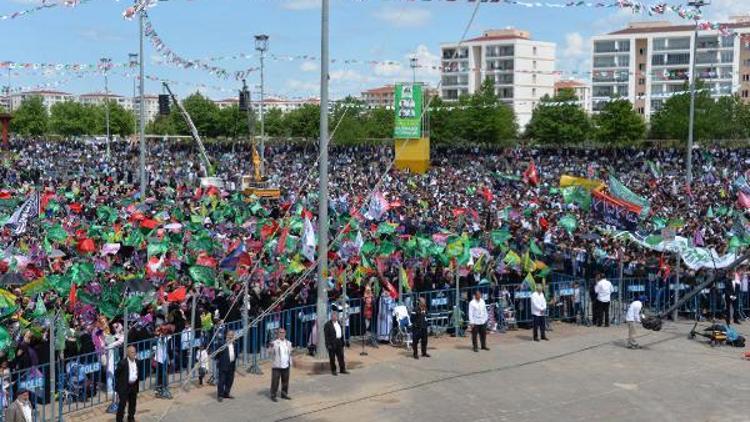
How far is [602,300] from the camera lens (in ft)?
67.8

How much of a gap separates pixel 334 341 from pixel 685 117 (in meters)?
51.7

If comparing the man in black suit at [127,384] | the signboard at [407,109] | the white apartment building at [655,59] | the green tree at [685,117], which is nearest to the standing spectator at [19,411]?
the man in black suit at [127,384]

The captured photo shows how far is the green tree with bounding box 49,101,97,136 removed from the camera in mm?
103812

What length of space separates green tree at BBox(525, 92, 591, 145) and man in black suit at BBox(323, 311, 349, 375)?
5611 centimetres

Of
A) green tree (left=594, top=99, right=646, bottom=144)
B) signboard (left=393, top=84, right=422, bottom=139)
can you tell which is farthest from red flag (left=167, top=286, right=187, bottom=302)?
green tree (left=594, top=99, right=646, bottom=144)

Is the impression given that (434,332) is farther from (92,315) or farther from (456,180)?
(456,180)

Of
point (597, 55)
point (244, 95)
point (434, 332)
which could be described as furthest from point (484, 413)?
point (597, 55)

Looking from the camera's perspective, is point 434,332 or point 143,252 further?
point 143,252

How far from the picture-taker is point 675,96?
63562 millimetres

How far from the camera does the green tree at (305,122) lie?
88.1 metres

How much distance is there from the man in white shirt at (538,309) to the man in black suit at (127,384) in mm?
9076

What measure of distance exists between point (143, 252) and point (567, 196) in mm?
11412

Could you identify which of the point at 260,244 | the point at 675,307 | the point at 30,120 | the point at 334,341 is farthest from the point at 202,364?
the point at 30,120

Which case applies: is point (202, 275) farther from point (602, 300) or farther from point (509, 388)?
point (602, 300)
